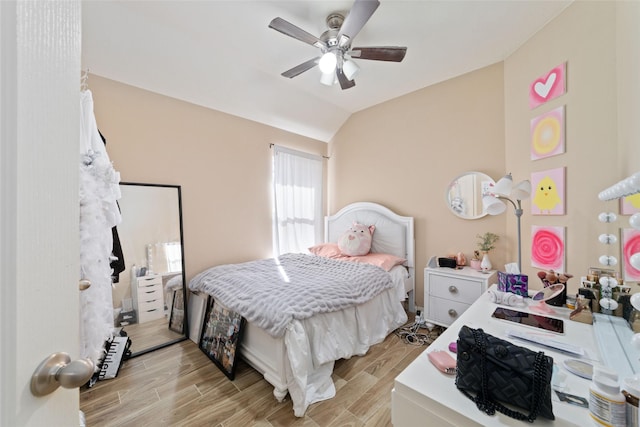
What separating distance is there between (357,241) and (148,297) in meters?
2.23

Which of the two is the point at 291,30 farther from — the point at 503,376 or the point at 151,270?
the point at 151,270

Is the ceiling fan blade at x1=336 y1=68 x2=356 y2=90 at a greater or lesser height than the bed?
greater

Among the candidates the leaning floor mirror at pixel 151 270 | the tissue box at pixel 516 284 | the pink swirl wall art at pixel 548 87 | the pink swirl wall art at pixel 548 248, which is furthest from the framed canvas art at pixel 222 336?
Answer: the pink swirl wall art at pixel 548 87

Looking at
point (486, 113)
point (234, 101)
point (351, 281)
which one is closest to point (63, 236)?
point (351, 281)

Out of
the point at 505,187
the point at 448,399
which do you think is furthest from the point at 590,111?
the point at 448,399

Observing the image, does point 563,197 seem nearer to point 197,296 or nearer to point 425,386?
point 425,386

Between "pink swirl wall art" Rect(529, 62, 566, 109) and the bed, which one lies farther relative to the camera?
"pink swirl wall art" Rect(529, 62, 566, 109)

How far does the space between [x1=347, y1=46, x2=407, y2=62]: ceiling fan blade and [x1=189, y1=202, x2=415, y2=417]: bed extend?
1735mm

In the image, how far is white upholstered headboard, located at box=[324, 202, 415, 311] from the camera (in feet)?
9.61

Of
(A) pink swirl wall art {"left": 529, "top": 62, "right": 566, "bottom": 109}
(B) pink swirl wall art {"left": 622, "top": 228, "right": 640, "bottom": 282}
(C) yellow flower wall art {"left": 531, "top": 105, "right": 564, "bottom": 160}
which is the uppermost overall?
(A) pink swirl wall art {"left": 529, "top": 62, "right": 566, "bottom": 109}


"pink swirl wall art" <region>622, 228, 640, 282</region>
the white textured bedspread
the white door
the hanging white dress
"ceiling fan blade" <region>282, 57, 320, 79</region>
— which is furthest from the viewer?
"ceiling fan blade" <region>282, 57, 320, 79</region>

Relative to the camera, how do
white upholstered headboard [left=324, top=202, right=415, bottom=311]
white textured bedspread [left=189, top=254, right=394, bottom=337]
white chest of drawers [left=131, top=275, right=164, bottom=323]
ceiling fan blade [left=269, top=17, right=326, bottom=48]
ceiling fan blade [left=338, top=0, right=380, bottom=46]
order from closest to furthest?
Answer: ceiling fan blade [left=338, top=0, right=380, bottom=46], ceiling fan blade [left=269, top=17, right=326, bottom=48], white textured bedspread [left=189, top=254, right=394, bottom=337], white chest of drawers [left=131, top=275, right=164, bottom=323], white upholstered headboard [left=324, top=202, right=415, bottom=311]

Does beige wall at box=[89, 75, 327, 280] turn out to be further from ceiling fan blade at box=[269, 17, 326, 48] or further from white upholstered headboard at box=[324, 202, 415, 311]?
ceiling fan blade at box=[269, 17, 326, 48]

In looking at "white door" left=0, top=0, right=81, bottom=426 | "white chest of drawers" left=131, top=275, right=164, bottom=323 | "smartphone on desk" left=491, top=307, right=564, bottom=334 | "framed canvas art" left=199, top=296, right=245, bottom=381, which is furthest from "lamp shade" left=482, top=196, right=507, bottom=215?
"white chest of drawers" left=131, top=275, right=164, bottom=323
